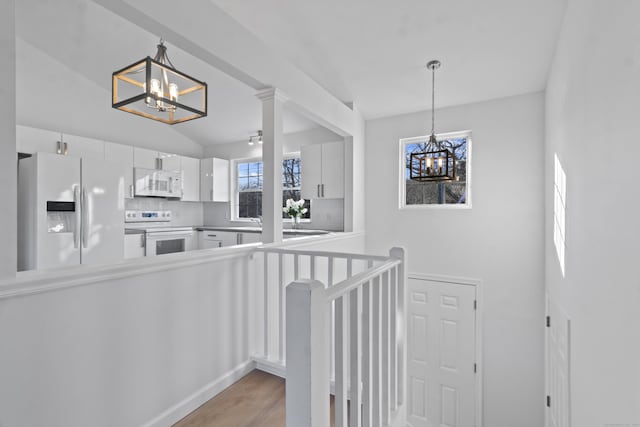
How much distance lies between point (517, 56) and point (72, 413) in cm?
394

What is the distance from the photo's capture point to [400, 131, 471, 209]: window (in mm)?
3844

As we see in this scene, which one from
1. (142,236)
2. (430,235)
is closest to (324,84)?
(430,235)

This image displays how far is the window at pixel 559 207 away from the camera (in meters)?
2.37

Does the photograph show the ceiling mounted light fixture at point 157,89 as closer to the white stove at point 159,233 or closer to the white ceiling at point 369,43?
the white ceiling at point 369,43

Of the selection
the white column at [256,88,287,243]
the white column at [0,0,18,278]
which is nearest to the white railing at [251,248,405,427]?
the white column at [256,88,287,243]

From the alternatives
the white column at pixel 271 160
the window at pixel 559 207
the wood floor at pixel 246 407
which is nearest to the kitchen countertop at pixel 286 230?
the white column at pixel 271 160

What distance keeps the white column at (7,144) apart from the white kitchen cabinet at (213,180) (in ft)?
13.6

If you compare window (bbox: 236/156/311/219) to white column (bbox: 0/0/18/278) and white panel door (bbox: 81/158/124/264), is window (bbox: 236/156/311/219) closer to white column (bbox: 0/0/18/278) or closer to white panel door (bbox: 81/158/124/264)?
white panel door (bbox: 81/158/124/264)

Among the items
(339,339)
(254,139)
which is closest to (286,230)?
(254,139)

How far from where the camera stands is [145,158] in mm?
4641

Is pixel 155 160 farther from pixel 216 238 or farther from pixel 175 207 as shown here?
pixel 216 238

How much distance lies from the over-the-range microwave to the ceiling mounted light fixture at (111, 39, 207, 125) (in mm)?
2920

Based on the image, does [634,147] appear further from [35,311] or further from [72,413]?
[72,413]

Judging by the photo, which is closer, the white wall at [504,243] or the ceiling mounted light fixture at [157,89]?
the ceiling mounted light fixture at [157,89]
